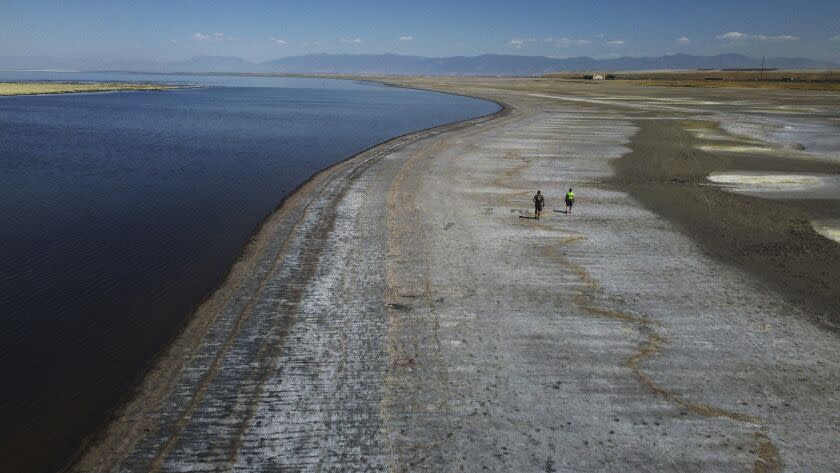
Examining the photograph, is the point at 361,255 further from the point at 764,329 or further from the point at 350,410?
the point at 764,329

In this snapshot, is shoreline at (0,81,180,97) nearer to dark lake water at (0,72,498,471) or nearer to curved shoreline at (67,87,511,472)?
dark lake water at (0,72,498,471)

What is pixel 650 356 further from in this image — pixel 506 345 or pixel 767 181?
pixel 767 181

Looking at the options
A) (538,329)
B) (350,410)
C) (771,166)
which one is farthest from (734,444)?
(771,166)

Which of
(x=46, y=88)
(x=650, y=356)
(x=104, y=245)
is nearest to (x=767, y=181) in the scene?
(x=650, y=356)

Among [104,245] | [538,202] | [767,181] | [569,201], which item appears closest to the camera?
[104,245]

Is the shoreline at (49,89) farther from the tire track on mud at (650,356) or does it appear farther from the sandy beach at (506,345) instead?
the tire track on mud at (650,356)

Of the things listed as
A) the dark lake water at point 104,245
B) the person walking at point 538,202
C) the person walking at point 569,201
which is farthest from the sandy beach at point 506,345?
the dark lake water at point 104,245
